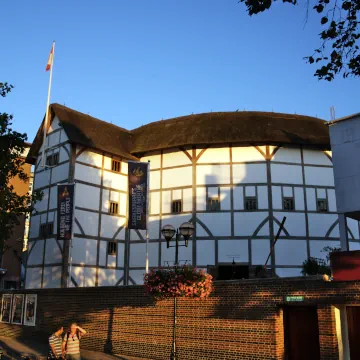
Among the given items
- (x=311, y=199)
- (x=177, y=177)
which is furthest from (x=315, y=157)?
(x=177, y=177)

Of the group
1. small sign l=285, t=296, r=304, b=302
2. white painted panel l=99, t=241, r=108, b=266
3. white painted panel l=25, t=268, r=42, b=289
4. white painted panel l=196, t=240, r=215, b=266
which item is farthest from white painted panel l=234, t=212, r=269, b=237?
small sign l=285, t=296, r=304, b=302

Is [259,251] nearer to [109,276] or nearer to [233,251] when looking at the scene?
[233,251]

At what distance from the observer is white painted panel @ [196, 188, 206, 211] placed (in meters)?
26.1

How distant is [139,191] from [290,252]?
9.88 meters

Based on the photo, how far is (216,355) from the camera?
42.5 feet

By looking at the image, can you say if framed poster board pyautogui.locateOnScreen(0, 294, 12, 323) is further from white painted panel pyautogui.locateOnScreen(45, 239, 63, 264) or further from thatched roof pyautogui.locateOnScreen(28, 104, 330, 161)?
thatched roof pyautogui.locateOnScreen(28, 104, 330, 161)

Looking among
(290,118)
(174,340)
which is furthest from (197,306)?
(290,118)

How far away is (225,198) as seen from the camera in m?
25.9

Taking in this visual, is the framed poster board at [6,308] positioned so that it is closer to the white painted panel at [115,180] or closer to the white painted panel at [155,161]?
the white painted panel at [115,180]

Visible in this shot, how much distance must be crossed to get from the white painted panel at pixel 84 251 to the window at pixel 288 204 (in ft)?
36.8

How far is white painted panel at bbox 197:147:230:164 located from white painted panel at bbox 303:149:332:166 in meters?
4.70

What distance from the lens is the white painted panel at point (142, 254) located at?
2655 cm

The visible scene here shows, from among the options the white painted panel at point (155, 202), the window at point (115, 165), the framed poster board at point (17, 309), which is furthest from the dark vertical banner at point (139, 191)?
the window at point (115, 165)

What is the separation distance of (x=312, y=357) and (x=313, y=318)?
1005mm
